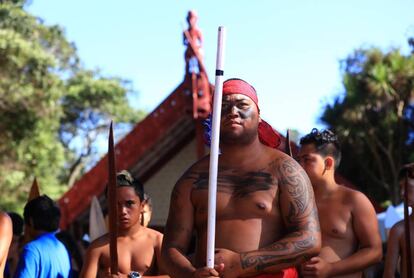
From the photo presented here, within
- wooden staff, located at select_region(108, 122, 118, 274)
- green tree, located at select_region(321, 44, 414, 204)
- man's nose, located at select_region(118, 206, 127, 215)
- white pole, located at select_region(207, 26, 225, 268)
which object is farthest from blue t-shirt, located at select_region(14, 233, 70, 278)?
green tree, located at select_region(321, 44, 414, 204)

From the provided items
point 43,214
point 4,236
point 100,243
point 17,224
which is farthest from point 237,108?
point 17,224

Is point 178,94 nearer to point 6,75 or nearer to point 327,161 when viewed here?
point 327,161

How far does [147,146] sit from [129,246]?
7.72 meters

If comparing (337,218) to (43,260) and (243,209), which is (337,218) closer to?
(243,209)

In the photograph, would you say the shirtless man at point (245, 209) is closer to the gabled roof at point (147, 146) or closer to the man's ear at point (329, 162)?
the man's ear at point (329, 162)

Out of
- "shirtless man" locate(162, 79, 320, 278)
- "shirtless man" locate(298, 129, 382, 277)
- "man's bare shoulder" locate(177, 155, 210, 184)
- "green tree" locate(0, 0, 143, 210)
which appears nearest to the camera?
"shirtless man" locate(162, 79, 320, 278)

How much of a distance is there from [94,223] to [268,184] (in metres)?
4.47

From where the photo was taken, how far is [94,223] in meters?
7.58

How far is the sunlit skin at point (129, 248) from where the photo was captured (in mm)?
4809

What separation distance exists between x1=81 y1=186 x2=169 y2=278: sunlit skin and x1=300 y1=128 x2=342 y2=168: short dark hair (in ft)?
3.70

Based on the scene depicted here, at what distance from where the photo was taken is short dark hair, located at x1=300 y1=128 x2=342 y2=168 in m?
4.91

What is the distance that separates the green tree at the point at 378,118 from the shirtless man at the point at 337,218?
81.4 ft

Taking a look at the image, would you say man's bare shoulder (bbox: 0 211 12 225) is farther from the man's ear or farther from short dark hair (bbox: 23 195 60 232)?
the man's ear

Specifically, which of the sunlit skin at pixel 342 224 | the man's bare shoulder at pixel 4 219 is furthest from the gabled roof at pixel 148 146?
the man's bare shoulder at pixel 4 219
